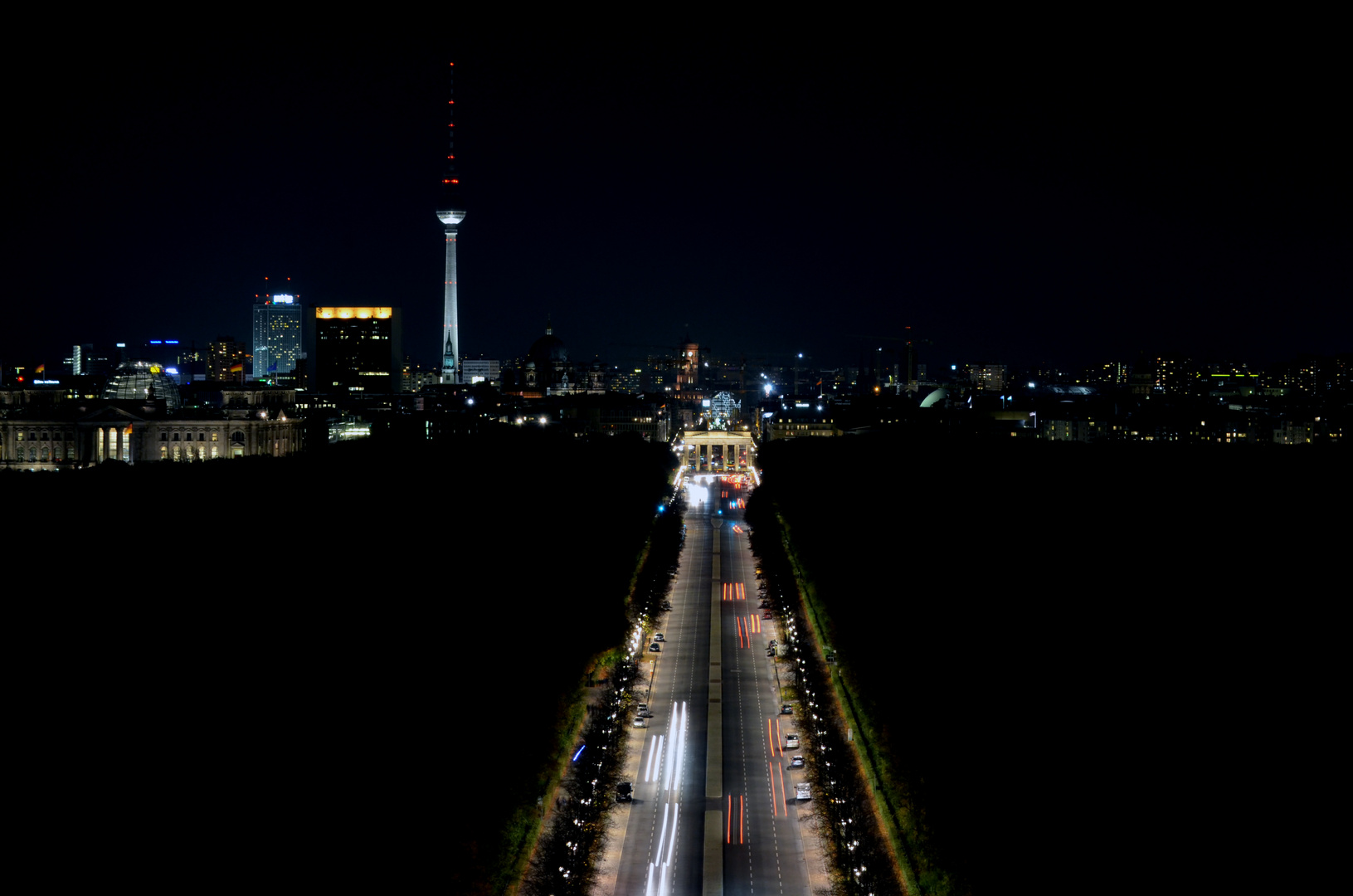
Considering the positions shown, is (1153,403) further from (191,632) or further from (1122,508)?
(191,632)

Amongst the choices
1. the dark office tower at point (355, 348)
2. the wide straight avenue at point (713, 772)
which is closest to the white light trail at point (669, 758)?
the wide straight avenue at point (713, 772)

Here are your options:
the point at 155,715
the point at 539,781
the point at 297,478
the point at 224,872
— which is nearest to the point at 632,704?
the point at 539,781

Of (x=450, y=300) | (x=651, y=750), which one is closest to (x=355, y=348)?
(x=450, y=300)

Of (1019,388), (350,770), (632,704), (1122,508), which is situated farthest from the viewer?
(1019,388)

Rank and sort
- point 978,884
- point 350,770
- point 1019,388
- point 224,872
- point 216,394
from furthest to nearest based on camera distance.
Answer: point 1019,388
point 216,394
point 350,770
point 978,884
point 224,872

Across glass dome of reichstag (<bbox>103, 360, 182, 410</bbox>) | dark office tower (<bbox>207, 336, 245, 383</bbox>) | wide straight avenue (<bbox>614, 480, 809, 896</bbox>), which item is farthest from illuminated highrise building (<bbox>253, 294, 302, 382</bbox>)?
wide straight avenue (<bbox>614, 480, 809, 896</bbox>)

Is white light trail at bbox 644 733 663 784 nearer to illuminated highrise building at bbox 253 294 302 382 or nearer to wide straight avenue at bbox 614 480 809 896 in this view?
wide straight avenue at bbox 614 480 809 896
